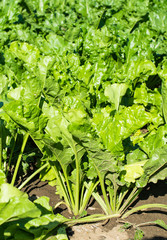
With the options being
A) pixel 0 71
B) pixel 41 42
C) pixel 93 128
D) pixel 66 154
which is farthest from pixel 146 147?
pixel 41 42

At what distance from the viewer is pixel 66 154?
7.55 feet

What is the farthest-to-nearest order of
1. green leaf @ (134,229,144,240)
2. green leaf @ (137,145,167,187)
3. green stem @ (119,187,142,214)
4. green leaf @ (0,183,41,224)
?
green stem @ (119,187,142,214) → green leaf @ (134,229,144,240) → green leaf @ (137,145,167,187) → green leaf @ (0,183,41,224)

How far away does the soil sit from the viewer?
93.7 inches

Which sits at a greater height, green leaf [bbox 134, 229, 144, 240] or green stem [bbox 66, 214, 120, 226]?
green stem [bbox 66, 214, 120, 226]

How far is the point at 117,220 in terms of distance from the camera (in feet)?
8.24

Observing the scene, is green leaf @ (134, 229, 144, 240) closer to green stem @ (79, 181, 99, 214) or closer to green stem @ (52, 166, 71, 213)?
green stem @ (79, 181, 99, 214)

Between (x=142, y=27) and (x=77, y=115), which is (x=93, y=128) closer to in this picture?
(x=77, y=115)

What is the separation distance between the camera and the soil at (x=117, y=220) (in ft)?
7.80

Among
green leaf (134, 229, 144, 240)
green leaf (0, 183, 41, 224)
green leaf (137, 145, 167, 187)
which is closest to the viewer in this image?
green leaf (0, 183, 41, 224)

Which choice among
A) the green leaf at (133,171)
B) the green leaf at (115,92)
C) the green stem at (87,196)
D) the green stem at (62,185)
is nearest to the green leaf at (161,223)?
the green leaf at (133,171)

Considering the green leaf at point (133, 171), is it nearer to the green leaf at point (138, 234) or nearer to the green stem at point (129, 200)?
the green stem at point (129, 200)

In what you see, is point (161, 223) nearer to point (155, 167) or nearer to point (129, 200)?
point (129, 200)

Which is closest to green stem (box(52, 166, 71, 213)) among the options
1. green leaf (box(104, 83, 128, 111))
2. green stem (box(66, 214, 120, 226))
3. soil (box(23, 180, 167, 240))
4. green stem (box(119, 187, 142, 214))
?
soil (box(23, 180, 167, 240))

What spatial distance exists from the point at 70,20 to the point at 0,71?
1931mm
